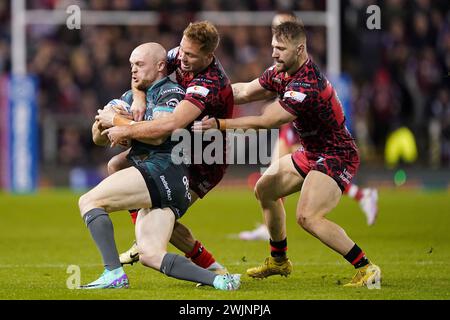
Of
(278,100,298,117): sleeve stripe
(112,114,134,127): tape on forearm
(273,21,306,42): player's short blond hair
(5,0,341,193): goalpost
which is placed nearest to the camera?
(112,114,134,127): tape on forearm

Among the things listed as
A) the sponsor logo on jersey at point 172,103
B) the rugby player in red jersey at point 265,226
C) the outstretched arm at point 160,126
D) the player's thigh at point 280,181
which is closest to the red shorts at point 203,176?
the player's thigh at point 280,181

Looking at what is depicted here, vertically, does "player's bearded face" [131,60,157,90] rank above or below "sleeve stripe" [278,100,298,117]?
above

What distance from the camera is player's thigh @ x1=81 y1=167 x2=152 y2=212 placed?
7.99 m

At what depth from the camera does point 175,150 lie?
838 cm

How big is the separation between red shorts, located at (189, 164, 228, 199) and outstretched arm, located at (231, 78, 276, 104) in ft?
2.21

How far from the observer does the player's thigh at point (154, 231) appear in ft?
26.4

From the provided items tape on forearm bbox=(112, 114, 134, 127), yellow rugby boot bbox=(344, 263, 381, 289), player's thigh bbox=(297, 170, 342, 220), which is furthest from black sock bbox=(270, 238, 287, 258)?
tape on forearm bbox=(112, 114, 134, 127)

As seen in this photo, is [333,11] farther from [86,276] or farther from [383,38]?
[86,276]

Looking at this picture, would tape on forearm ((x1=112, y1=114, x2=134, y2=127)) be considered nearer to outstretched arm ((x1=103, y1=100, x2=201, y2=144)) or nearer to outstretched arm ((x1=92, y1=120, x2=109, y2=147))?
outstretched arm ((x1=103, y1=100, x2=201, y2=144))

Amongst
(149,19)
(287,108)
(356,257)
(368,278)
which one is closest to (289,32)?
(287,108)

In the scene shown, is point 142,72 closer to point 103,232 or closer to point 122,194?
point 122,194

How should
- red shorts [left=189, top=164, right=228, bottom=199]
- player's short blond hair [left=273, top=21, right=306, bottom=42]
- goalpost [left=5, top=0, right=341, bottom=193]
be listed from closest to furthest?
player's short blond hair [left=273, top=21, right=306, bottom=42] < red shorts [left=189, top=164, right=228, bottom=199] < goalpost [left=5, top=0, right=341, bottom=193]

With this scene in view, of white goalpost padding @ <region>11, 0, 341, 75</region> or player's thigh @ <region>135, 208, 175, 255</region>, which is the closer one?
player's thigh @ <region>135, 208, 175, 255</region>

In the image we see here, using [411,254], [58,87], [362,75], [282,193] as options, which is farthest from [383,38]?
[282,193]
